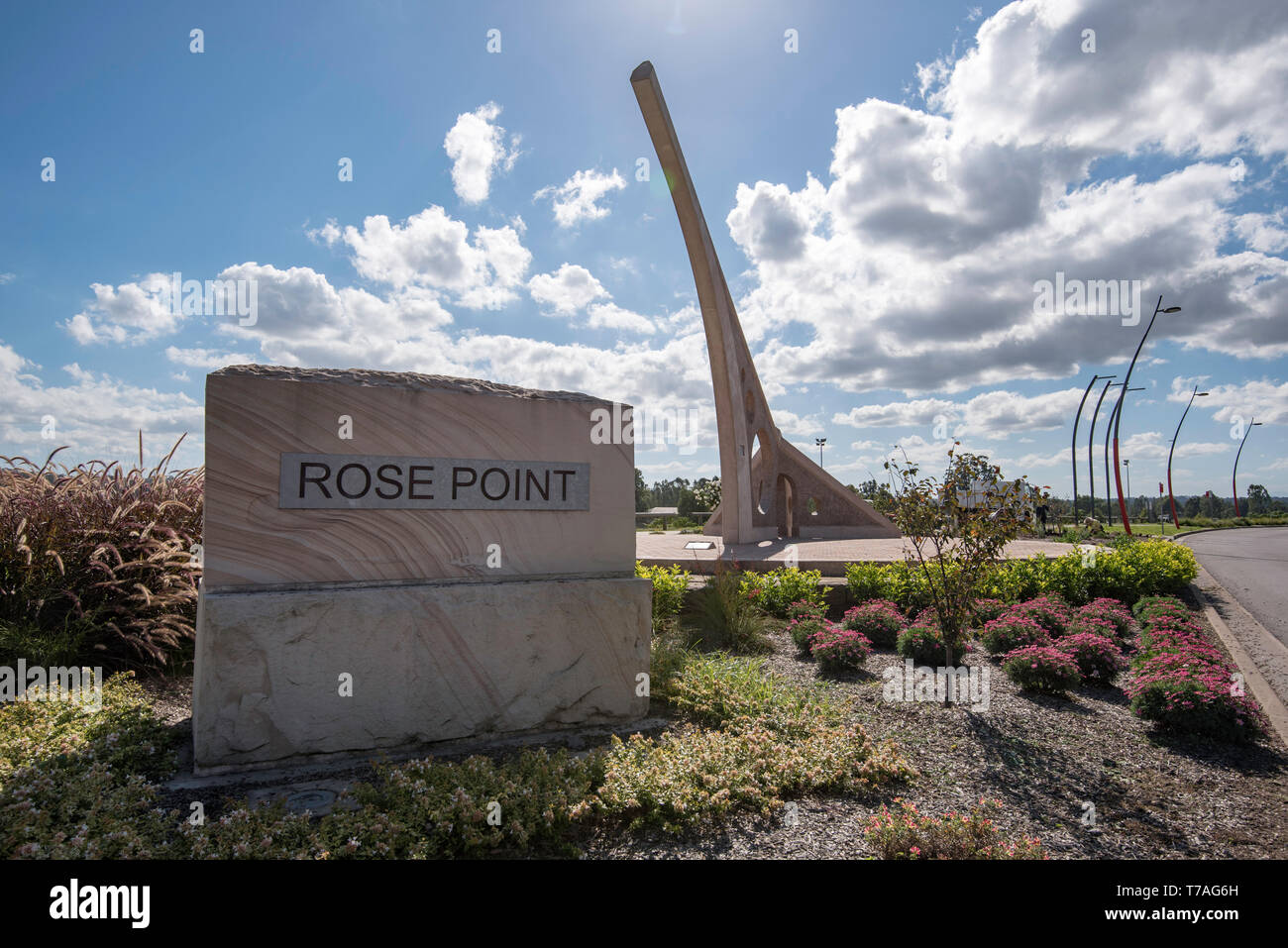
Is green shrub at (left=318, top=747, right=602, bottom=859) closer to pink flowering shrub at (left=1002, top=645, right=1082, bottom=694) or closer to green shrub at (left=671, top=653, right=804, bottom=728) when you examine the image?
green shrub at (left=671, top=653, right=804, bottom=728)

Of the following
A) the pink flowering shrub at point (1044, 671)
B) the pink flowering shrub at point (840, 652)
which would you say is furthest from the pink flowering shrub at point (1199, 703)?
the pink flowering shrub at point (840, 652)

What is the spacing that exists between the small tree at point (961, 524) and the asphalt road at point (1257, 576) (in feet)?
15.5

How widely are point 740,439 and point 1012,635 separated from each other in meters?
10.6

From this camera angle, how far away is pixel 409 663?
4.12m

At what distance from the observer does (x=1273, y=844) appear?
9.84 feet

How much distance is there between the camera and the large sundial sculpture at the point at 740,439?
44.4 ft

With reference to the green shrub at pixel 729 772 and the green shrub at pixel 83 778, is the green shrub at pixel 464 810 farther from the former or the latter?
the green shrub at pixel 83 778

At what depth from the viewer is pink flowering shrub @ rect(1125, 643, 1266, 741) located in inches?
165

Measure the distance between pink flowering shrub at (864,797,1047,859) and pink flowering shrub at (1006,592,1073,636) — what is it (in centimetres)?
438

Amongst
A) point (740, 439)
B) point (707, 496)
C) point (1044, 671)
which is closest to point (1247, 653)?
point (1044, 671)
